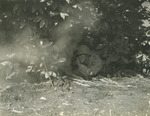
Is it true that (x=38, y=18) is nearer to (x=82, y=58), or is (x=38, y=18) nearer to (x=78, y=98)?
(x=82, y=58)

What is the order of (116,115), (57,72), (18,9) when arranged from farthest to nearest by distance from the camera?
(57,72) → (18,9) → (116,115)

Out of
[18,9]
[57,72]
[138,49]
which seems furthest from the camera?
[138,49]

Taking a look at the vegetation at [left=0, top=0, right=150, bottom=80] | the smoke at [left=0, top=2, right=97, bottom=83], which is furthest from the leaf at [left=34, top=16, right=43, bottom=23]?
the smoke at [left=0, top=2, right=97, bottom=83]

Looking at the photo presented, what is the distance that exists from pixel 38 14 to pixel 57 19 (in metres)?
0.30

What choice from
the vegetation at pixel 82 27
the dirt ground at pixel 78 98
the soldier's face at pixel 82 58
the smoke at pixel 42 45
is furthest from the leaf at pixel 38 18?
the soldier's face at pixel 82 58

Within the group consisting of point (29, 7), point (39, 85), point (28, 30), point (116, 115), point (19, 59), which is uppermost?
point (29, 7)

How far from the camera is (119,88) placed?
5648 mm

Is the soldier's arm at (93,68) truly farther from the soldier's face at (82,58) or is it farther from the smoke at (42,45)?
the smoke at (42,45)

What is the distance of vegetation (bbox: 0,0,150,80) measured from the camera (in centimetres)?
541

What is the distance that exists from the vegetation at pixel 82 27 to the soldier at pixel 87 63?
12 cm

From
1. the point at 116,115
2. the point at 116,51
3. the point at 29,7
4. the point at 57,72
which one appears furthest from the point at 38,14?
the point at 116,115

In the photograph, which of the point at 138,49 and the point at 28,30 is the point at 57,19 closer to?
the point at 28,30

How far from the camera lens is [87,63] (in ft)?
20.2

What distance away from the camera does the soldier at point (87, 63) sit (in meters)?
6.09
